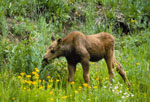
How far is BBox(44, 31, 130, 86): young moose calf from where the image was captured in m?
6.79

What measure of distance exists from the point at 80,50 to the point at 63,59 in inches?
80.5

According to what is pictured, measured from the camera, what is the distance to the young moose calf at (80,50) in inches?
267

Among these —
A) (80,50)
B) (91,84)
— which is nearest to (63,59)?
(91,84)

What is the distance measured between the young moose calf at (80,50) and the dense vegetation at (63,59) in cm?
44

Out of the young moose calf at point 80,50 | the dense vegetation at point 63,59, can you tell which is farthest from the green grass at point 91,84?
the young moose calf at point 80,50

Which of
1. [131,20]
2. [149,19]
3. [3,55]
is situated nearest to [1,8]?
[3,55]

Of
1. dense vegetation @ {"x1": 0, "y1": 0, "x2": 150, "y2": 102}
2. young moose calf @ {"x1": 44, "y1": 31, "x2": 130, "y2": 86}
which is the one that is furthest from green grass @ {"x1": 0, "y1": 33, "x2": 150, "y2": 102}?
young moose calf @ {"x1": 44, "y1": 31, "x2": 130, "y2": 86}

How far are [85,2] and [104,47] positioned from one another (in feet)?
19.5

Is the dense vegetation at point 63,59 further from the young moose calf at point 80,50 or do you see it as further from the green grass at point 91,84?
the young moose calf at point 80,50

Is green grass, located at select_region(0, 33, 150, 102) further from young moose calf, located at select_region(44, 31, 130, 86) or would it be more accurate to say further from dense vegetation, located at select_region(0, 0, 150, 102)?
young moose calf, located at select_region(44, 31, 130, 86)

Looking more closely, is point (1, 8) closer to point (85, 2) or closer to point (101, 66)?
point (101, 66)

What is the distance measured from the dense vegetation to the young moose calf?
0.44 metres

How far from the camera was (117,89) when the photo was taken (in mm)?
5953

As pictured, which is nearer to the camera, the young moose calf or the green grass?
the green grass
